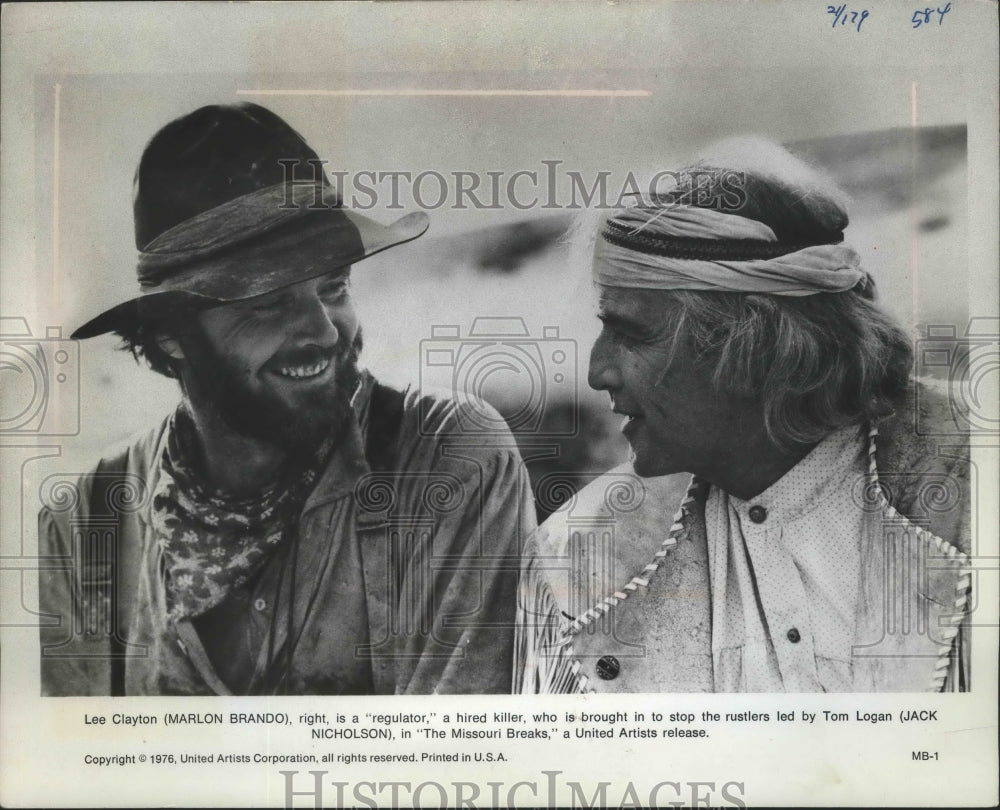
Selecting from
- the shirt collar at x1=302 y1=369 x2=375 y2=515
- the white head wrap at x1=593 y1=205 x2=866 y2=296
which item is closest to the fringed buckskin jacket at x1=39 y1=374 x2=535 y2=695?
the shirt collar at x1=302 y1=369 x2=375 y2=515

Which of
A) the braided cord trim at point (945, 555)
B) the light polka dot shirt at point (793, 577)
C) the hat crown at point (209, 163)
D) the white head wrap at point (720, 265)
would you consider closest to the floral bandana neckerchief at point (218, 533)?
the hat crown at point (209, 163)

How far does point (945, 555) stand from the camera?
233 centimetres

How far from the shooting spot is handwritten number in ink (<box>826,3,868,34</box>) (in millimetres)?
2326

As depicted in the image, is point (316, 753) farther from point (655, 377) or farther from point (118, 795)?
point (655, 377)

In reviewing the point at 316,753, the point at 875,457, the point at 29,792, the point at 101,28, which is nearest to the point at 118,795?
the point at 29,792

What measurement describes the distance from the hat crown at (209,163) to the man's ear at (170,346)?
0.90ft

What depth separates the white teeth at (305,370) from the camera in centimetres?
230

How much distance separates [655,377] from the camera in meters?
2.29

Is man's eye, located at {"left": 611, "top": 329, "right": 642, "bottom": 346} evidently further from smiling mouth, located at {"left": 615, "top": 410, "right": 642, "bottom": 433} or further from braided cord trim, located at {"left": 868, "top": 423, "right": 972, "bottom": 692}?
braided cord trim, located at {"left": 868, "top": 423, "right": 972, "bottom": 692}

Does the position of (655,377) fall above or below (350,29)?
below

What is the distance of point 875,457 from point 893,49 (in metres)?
1.17

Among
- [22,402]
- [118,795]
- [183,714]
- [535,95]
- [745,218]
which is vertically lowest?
[118,795]

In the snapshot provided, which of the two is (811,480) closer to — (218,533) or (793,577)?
(793,577)

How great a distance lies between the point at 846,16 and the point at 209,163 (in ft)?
6.12
